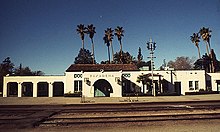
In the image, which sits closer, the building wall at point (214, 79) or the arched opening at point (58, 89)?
the building wall at point (214, 79)

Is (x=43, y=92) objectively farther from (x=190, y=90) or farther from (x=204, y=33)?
(x=204, y=33)

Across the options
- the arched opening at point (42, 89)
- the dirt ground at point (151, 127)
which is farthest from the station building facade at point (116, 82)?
the dirt ground at point (151, 127)

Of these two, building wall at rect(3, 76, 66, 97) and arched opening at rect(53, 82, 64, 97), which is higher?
building wall at rect(3, 76, 66, 97)

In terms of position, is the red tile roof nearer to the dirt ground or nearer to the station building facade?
the station building facade

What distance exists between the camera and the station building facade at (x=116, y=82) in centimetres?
3259

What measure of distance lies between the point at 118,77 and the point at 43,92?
1714cm

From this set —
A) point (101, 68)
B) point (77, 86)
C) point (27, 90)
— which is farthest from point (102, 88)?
point (27, 90)

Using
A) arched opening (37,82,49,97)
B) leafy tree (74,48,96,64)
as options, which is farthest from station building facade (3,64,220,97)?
leafy tree (74,48,96,64)

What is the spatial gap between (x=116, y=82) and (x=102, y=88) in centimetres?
311

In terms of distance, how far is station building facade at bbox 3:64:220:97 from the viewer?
3259 centimetres

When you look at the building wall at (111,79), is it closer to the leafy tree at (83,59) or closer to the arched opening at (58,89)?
Result: the arched opening at (58,89)

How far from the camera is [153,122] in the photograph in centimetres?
1090

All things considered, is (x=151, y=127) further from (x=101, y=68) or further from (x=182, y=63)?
(x=182, y=63)

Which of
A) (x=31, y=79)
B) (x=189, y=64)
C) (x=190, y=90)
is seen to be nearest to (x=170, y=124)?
(x=190, y=90)
